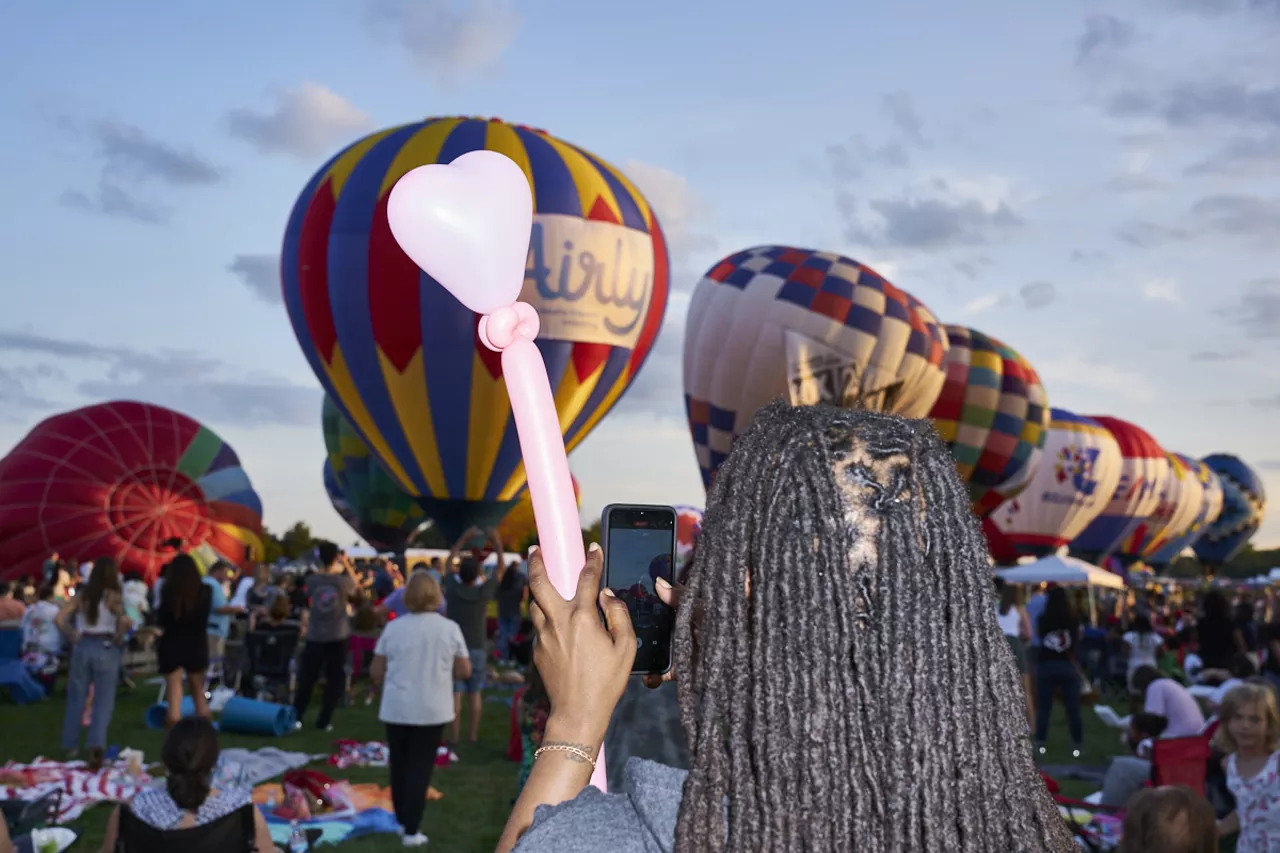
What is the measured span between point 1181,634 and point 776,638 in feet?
52.8

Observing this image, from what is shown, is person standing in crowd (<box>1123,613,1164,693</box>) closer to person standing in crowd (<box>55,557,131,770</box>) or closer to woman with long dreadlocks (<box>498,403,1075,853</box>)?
person standing in crowd (<box>55,557,131,770</box>)

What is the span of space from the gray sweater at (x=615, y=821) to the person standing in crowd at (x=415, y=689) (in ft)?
15.7

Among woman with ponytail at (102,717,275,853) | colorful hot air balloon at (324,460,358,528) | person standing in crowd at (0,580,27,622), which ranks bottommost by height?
woman with ponytail at (102,717,275,853)

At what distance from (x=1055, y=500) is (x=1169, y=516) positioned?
9.60 metres

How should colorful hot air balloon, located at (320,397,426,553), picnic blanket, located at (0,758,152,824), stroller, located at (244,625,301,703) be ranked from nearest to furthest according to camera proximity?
picnic blanket, located at (0,758,152,824), stroller, located at (244,625,301,703), colorful hot air balloon, located at (320,397,426,553)

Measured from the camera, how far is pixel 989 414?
25328 millimetres

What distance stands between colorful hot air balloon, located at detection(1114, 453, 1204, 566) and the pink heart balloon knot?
4199 centimetres

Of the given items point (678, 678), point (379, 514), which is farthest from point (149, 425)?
point (678, 678)

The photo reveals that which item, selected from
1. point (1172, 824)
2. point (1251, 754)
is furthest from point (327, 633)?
point (1172, 824)

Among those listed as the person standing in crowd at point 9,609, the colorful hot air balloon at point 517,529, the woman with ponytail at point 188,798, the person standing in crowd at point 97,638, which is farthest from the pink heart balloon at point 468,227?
the colorful hot air balloon at point 517,529

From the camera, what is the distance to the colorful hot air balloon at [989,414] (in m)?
25.2

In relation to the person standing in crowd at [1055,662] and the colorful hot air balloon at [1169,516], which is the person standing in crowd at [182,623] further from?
the colorful hot air balloon at [1169,516]

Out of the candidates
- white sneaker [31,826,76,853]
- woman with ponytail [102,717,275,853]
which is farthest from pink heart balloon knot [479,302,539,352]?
white sneaker [31,826,76,853]

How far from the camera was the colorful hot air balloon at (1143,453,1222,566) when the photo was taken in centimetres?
4453
